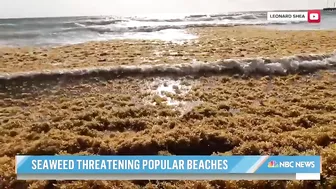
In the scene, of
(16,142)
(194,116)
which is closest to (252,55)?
(194,116)

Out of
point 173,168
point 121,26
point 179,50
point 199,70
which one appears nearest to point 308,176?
point 173,168

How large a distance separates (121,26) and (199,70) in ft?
2.61

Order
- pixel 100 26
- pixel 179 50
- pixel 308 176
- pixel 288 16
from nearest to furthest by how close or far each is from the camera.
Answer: pixel 308 176 < pixel 288 16 < pixel 179 50 < pixel 100 26

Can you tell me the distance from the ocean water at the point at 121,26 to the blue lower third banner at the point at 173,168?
4.14 ft

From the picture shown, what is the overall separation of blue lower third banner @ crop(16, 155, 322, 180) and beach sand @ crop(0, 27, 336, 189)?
7cm

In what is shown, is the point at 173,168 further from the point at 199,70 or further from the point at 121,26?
the point at 121,26

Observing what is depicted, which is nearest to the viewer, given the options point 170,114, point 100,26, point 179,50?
point 170,114

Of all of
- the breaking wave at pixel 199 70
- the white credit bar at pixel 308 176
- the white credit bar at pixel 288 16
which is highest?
the white credit bar at pixel 288 16

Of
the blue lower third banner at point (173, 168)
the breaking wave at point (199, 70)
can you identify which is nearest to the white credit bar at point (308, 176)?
the blue lower third banner at point (173, 168)

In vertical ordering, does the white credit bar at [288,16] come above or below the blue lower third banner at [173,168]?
above

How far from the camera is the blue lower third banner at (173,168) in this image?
1982 mm

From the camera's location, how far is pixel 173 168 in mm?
2006

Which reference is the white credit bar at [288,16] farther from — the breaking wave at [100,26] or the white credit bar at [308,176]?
the white credit bar at [308,176]

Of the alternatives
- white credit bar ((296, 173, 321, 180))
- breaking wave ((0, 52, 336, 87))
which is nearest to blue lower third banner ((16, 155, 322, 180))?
white credit bar ((296, 173, 321, 180))
